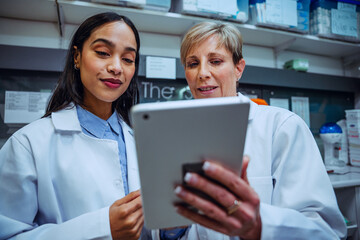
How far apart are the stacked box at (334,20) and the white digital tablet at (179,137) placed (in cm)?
196

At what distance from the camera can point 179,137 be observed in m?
0.38

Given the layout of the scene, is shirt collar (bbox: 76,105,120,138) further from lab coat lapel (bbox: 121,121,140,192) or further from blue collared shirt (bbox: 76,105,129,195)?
lab coat lapel (bbox: 121,121,140,192)

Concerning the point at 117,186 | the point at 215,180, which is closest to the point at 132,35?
the point at 117,186

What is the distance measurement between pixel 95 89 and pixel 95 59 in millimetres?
113

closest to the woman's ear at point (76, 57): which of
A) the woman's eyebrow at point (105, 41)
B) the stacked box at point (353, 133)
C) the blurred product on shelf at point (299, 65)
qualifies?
the woman's eyebrow at point (105, 41)

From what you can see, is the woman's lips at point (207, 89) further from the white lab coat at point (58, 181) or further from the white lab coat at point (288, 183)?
the white lab coat at point (58, 181)

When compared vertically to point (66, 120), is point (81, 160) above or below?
below

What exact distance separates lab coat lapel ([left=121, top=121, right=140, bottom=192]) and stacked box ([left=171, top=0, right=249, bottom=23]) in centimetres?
95

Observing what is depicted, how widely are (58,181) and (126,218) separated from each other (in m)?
0.31

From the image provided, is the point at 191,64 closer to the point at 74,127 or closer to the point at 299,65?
the point at 74,127

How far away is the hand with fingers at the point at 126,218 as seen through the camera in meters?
0.60

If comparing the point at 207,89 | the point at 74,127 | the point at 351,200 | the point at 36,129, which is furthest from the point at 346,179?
the point at 36,129

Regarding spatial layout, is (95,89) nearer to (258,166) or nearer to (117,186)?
(117,186)

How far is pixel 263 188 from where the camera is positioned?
2.58 feet
